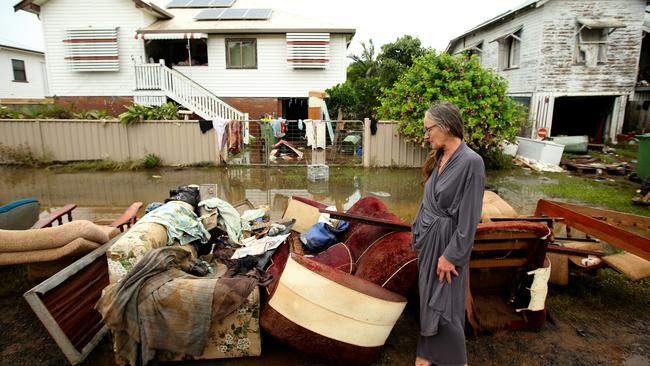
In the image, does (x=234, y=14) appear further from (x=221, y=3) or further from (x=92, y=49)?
(x=92, y=49)

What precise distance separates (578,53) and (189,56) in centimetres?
1560

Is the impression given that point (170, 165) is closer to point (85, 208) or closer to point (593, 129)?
point (85, 208)

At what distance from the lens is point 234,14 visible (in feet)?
54.4

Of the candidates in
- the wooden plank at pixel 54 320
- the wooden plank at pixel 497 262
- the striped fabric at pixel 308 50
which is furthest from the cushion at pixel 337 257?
the striped fabric at pixel 308 50

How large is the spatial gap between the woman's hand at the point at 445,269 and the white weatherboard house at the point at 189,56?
530 inches

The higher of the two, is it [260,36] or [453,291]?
[260,36]

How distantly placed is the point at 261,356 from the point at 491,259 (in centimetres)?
205

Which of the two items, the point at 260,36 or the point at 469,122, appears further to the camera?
the point at 260,36

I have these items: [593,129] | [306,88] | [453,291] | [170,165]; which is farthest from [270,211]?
[593,129]

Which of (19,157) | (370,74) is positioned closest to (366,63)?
(370,74)

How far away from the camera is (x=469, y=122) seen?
952 cm

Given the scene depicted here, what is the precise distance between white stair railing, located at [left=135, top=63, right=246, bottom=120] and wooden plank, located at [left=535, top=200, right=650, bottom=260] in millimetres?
12123

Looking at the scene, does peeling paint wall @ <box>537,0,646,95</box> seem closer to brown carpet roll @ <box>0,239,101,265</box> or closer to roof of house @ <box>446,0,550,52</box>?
roof of house @ <box>446,0,550,52</box>

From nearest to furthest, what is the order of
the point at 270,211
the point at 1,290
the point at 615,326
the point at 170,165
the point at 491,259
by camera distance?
the point at 491,259
the point at 615,326
the point at 1,290
the point at 270,211
the point at 170,165
